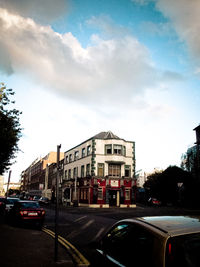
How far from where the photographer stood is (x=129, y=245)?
112 inches

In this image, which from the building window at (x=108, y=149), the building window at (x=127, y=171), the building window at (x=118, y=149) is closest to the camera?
the building window at (x=118, y=149)

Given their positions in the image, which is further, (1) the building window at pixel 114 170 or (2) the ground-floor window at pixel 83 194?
(1) the building window at pixel 114 170

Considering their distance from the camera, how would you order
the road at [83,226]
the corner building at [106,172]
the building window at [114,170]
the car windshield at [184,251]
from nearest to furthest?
the car windshield at [184,251], the road at [83,226], the corner building at [106,172], the building window at [114,170]

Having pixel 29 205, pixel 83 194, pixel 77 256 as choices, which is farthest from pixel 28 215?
pixel 83 194

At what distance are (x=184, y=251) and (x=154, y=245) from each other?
0.33m

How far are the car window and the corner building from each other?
33.0 metres

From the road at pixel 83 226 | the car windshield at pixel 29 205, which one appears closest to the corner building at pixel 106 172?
the road at pixel 83 226

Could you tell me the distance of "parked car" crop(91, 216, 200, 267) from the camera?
7.13 feet

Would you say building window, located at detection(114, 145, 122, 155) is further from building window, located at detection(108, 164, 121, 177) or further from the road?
the road

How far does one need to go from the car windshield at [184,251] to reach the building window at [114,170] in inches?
1396

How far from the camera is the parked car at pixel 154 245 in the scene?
217 centimetres

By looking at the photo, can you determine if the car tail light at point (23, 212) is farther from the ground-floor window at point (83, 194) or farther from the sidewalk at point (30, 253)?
the ground-floor window at point (83, 194)

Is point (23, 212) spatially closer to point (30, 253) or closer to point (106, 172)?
point (30, 253)

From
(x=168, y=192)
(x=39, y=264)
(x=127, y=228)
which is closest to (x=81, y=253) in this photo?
(x=39, y=264)
